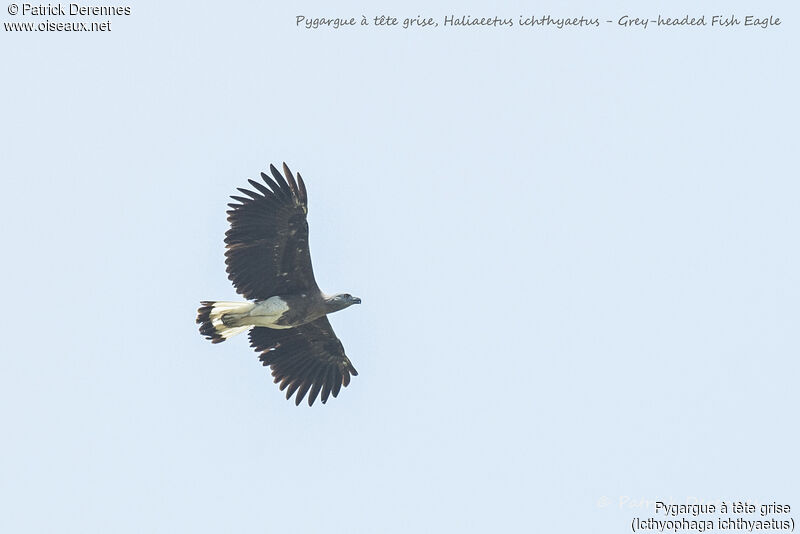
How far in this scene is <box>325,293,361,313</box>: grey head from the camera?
1310 inches

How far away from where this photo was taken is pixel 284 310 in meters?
33.0

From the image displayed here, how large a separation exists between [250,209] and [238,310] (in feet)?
6.16

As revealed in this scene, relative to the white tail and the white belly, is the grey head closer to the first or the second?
the white belly

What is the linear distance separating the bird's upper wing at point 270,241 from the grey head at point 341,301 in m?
0.41

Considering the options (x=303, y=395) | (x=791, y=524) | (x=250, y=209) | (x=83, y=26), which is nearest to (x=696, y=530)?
(x=791, y=524)

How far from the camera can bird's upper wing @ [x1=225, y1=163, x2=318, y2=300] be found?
32.2m

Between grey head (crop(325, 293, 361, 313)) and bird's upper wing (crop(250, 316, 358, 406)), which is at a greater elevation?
grey head (crop(325, 293, 361, 313))

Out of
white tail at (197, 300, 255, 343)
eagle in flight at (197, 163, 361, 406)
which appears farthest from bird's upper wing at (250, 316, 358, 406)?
white tail at (197, 300, 255, 343)

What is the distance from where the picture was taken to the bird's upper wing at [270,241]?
105 feet

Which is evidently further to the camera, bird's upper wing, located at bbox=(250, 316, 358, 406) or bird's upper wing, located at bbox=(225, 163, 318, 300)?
bird's upper wing, located at bbox=(250, 316, 358, 406)

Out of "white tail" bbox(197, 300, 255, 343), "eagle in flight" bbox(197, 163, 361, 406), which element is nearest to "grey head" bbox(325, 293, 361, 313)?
"eagle in flight" bbox(197, 163, 361, 406)

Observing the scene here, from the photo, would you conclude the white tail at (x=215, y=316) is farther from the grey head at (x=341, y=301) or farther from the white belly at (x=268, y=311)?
the grey head at (x=341, y=301)

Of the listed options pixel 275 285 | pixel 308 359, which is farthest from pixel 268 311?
pixel 308 359

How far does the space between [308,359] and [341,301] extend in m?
1.74
